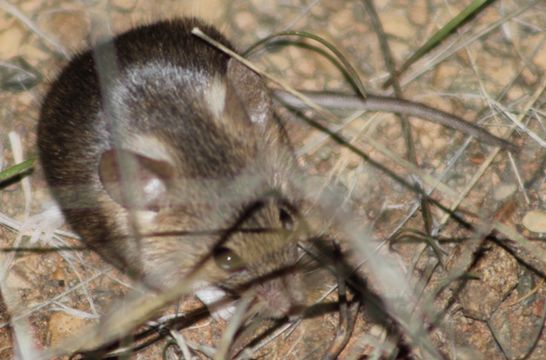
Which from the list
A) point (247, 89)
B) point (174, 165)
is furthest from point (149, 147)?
point (247, 89)

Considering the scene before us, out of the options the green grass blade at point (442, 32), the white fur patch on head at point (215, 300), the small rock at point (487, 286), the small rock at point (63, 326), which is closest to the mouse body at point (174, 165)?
the white fur patch on head at point (215, 300)

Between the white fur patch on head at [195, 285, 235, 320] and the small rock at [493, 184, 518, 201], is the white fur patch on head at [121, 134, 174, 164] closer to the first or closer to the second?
the white fur patch on head at [195, 285, 235, 320]

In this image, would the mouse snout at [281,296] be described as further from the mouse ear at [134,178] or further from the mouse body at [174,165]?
the mouse ear at [134,178]

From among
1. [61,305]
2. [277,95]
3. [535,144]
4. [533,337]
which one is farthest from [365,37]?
[61,305]

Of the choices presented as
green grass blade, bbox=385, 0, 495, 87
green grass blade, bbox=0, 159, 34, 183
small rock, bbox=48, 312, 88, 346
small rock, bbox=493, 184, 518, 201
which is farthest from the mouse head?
small rock, bbox=493, 184, 518, 201

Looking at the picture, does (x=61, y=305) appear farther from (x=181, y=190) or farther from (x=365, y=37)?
(x=365, y=37)
